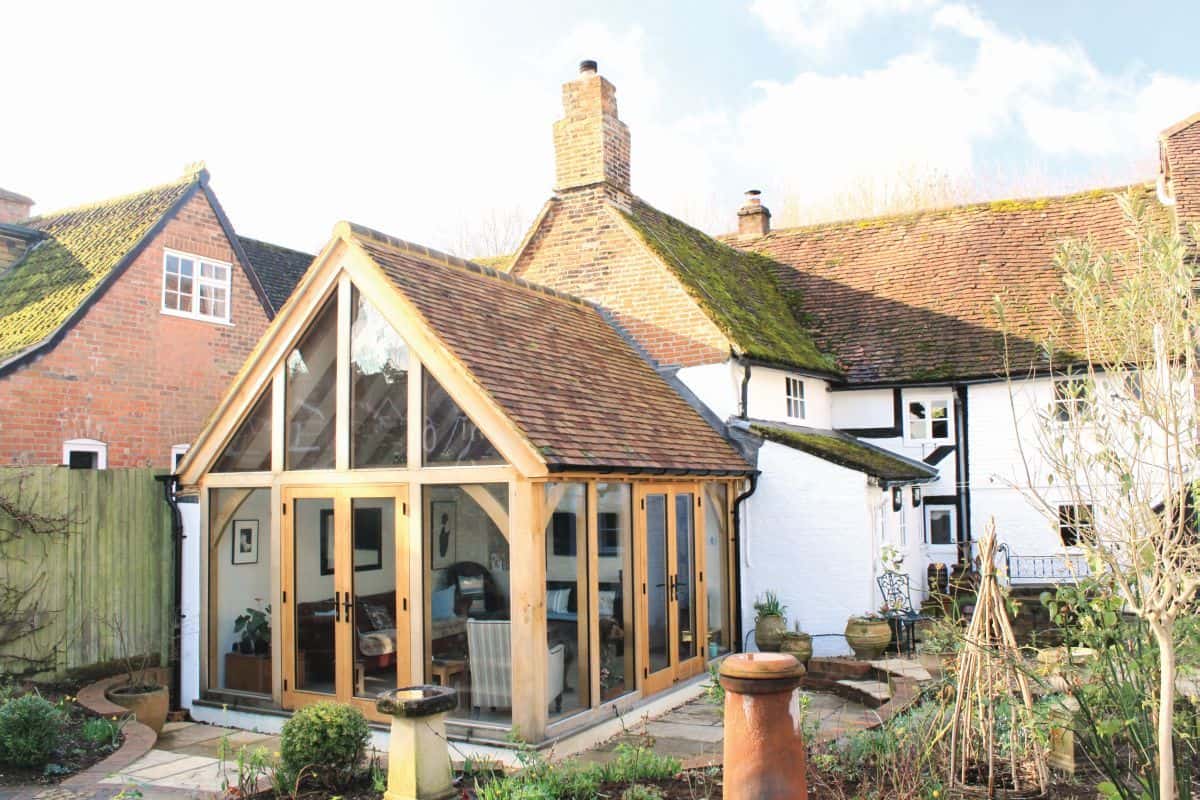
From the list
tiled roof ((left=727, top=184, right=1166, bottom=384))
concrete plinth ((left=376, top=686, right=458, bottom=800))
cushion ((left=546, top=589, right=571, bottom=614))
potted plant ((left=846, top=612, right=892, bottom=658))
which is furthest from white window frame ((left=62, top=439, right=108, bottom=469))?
tiled roof ((left=727, top=184, right=1166, bottom=384))

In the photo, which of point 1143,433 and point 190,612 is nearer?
point 1143,433

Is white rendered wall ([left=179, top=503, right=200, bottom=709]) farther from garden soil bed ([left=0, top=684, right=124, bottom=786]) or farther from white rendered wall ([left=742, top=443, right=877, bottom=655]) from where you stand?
white rendered wall ([left=742, top=443, right=877, bottom=655])

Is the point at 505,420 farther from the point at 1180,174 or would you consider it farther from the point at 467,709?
the point at 1180,174

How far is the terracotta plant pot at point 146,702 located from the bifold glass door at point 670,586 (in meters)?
5.07

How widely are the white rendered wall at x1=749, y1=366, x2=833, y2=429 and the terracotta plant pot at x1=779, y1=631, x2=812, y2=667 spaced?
3.32 m

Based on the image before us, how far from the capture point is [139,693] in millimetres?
10070

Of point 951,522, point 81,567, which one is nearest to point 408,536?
point 81,567

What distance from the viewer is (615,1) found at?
869cm

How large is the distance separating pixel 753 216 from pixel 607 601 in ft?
46.4

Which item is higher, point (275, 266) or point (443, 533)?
point (275, 266)

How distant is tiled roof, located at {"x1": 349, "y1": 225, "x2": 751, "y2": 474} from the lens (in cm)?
966

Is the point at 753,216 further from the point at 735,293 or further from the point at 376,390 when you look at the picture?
the point at 376,390

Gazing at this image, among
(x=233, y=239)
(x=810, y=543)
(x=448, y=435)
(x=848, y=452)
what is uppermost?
(x=233, y=239)

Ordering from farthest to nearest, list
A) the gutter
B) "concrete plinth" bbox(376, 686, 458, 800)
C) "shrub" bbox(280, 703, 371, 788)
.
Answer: the gutter
"shrub" bbox(280, 703, 371, 788)
"concrete plinth" bbox(376, 686, 458, 800)
